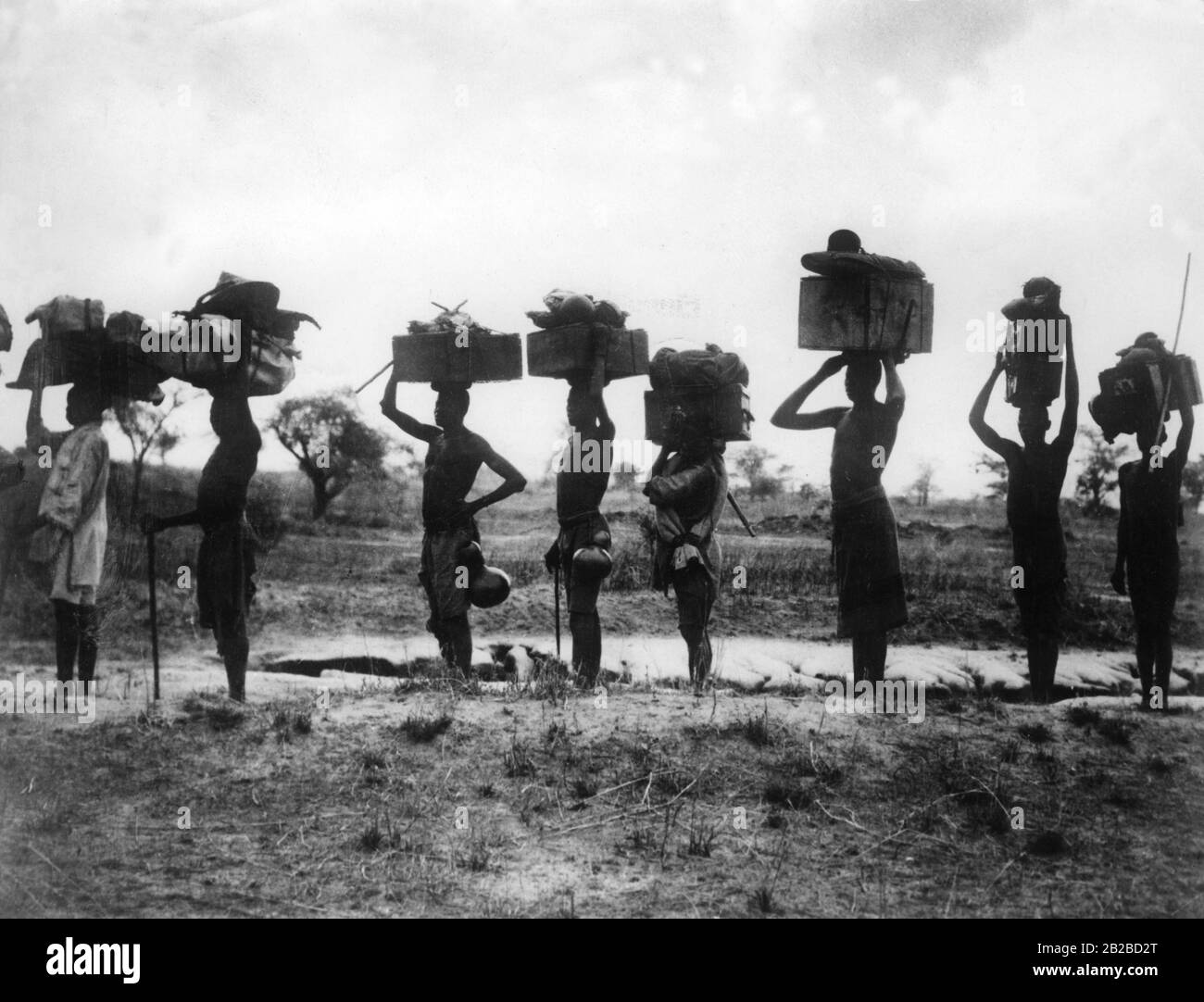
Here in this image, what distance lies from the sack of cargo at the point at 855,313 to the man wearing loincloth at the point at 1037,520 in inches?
31.3

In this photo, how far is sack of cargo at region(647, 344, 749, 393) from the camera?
7328 mm

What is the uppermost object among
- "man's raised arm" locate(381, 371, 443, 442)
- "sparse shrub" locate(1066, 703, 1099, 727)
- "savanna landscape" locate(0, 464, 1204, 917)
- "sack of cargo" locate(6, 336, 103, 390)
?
"sack of cargo" locate(6, 336, 103, 390)

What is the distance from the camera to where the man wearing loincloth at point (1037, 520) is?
23.6 ft

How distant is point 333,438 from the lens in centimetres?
2347

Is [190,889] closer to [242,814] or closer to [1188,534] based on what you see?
[242,814]

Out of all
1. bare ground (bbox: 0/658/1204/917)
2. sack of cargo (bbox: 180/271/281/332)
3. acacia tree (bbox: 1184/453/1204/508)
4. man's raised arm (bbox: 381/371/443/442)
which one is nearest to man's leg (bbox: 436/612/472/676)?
bare ground (bbox: 0/658/1204/917)

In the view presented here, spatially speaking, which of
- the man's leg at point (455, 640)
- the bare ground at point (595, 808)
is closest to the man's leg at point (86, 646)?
the bare ground at point (595, 808)

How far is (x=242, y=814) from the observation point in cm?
562

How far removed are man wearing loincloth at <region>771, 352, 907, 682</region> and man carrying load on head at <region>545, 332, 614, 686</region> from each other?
3.94 ft

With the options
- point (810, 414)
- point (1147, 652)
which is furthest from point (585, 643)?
point (1147, 652)

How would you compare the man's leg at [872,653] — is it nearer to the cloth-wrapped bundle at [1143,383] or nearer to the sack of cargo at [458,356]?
the cloth-wrapped bundle at [1143,383]

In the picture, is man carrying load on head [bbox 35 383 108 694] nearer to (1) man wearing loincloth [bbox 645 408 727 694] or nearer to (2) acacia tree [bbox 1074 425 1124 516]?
(1) man wearing loincloth [bbox 645 408 727 694]
